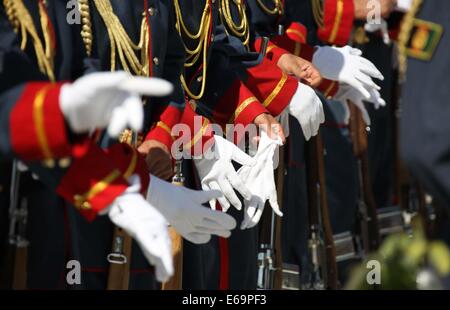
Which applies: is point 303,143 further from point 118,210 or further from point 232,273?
point 118,210

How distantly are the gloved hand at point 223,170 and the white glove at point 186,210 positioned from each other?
456mm

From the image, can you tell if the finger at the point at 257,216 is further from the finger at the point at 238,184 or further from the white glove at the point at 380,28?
the white glove at the point at 380,28

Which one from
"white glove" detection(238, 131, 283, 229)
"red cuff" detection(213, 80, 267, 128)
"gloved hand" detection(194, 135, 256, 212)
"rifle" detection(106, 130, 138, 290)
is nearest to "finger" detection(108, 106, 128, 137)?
"rifle" detection(106, 130, 138, 290)

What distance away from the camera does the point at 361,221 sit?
6.07 metres

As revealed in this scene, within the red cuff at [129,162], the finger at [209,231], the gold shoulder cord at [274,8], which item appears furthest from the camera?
the gold shoulder cord at [274,8]

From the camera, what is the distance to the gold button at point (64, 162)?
3049 millimetres

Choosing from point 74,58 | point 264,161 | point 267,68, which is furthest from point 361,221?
point 74,58

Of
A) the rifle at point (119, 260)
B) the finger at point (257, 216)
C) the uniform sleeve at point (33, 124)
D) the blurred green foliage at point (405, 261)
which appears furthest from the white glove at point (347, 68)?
the blurred green foliage at point (405, 261)

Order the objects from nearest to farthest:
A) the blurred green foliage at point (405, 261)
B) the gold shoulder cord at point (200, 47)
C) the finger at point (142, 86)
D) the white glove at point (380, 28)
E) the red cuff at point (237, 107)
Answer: the blurred green foliage at point (405, 261) → the finger at point (142, 86) → the gold shoulder cord at point (200, 47) → the red cuff at point (237, 107) → the white glove at point (380, 28)

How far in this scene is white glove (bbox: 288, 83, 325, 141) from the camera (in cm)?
452

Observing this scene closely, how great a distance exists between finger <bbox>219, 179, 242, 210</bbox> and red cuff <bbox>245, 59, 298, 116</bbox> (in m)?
0.76

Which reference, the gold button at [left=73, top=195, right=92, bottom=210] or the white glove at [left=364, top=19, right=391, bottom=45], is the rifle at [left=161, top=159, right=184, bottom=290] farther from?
the white glove at [left=364, top=19, right=391, bottom=45]

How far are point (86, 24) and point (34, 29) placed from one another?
21 cm

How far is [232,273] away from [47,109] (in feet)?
5.27
